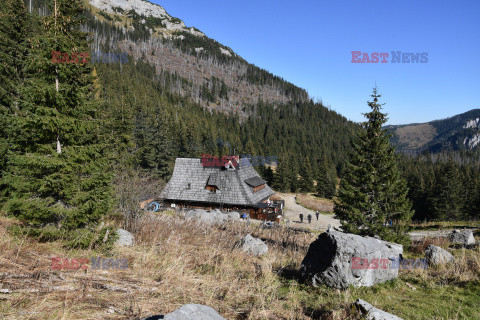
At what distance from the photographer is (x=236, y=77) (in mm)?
181625

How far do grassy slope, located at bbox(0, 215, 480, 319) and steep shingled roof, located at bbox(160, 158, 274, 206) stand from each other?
72.1 ft

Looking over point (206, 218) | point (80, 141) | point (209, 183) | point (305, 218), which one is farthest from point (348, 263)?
point (305, 218)

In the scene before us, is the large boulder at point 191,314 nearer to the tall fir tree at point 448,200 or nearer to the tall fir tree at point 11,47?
the tall fir tree at point 11,47

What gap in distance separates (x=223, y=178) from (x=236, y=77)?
545 feet

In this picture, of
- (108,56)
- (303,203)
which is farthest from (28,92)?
(108,56)

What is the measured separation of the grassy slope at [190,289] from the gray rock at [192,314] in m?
0.83

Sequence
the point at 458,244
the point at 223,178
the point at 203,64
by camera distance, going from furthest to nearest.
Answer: the point at 203,64, the point at 223,178, the point at 458,244

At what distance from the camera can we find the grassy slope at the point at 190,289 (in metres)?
Result: 2.93

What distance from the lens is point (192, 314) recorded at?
2418 millimetres

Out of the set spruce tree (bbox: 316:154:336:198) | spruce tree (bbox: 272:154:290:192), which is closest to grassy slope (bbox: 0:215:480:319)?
spruce tree (bbox: 272:154:290:192)

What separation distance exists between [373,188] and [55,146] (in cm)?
1484

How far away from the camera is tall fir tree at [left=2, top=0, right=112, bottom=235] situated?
577 cm

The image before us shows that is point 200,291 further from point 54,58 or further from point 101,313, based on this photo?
point 54,58

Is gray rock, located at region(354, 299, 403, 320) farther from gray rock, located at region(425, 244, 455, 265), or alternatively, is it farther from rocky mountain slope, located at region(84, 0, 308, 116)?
rocky mountain slope, located at region(84, 0, 308, 116)
